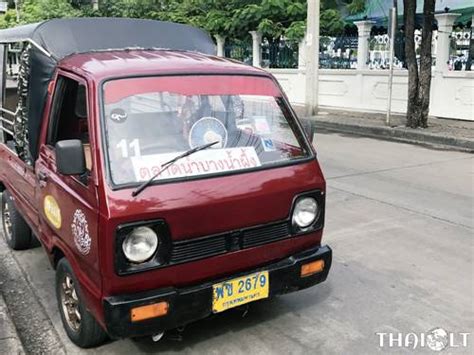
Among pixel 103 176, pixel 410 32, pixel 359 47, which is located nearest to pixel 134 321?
pixel 103 176

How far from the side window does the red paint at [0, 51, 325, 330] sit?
0.23ft

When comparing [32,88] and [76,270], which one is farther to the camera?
[32,88]

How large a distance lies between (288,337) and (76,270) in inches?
54.2

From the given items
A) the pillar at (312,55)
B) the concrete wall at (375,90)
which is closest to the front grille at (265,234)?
the concrete wall at (375,90)

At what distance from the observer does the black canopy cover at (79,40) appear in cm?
397

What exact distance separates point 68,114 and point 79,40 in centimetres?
70

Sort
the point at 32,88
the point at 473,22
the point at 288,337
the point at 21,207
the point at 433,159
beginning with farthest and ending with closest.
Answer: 1. the point at 473,22
2. the point at 433,159
3. the point at 21,207
4. the point at 32,88
5. the point at 288,337

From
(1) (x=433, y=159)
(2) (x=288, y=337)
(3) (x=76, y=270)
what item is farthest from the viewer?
(1) (x=433, y=159)

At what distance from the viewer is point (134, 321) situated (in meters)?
2.91

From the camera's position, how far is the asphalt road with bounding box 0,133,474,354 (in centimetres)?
351

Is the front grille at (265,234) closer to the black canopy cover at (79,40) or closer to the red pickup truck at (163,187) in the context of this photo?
the red pickup truck at (163,187)

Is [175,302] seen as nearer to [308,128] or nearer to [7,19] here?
[308,128]

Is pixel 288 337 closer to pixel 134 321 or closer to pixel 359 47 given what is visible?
pixel 134 321

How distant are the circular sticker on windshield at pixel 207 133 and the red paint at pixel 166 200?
233 millimetres
